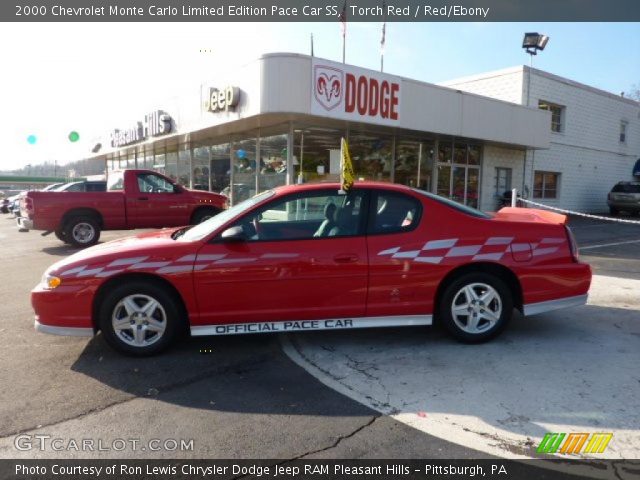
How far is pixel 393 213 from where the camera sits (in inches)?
179

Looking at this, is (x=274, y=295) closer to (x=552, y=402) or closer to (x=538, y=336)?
(x=552, y=402)

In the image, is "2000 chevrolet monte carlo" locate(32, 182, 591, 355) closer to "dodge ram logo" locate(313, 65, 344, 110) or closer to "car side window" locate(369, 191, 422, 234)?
"car side window" locate(369, 191, 422, 234)

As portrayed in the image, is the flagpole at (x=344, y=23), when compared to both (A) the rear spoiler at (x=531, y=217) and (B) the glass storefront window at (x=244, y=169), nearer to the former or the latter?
(B) the glass storefront window at (x=244, y=169)

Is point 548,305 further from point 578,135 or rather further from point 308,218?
point 578,135

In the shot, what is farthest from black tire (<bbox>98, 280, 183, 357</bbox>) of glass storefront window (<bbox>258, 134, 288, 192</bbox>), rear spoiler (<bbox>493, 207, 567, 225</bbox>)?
glass storefront window (<bbox>258, 134, 288, 192</bbox>)

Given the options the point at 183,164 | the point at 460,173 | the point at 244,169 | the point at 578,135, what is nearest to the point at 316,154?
the point at 244,169

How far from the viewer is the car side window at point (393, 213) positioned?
448 centimetres

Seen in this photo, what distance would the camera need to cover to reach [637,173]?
27406 mm

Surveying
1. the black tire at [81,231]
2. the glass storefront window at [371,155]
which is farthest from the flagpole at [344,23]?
the black tire at [81,231]

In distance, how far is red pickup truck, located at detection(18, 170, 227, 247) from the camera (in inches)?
439

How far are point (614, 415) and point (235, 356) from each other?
9.74ft

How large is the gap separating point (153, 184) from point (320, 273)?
8884 mm

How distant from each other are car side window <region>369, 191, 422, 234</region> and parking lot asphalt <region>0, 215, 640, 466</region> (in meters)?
1.13

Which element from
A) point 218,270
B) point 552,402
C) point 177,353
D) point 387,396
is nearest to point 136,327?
point 177,353
